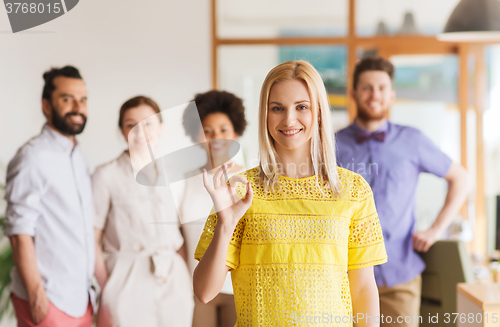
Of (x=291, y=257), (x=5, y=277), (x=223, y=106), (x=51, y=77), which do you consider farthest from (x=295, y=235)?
(x=5, y=277)

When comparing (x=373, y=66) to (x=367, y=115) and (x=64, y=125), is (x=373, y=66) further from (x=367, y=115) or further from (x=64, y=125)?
(x=64, y=125)

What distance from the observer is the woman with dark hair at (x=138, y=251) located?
2.09 metres

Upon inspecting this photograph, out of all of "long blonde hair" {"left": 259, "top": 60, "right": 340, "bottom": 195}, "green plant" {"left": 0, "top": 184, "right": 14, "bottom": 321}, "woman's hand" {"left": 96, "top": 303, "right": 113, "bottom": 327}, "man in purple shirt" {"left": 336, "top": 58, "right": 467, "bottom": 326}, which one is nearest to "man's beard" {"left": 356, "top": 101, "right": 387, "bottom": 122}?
"man in purple shirt" {"left": 336, "top": 58, "right": 467, "bottom": 326}

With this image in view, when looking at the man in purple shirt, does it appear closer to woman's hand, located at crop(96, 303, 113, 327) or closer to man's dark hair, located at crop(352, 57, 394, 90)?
man's dark hair, located at crop(352, 57, 394, 90)

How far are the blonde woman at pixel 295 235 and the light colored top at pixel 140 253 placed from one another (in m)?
0.97

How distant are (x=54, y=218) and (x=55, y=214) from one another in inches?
0.8

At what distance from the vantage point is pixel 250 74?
3.81 metres

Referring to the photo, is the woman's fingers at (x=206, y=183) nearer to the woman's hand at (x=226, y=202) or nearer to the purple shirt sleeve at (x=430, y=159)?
the woman's hand at (x=226, y=202)

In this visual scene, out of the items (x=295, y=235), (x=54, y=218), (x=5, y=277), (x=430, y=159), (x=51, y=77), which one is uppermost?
(x=51, y=77)

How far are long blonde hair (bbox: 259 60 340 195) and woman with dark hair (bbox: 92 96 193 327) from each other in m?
1.00

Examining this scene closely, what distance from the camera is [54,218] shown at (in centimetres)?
206

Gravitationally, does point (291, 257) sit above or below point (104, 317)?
above

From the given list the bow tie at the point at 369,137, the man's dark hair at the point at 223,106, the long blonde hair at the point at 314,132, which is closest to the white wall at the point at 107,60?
the man's dark hair at the point at 223,106

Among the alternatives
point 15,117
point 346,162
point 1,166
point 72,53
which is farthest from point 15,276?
point 346,162
